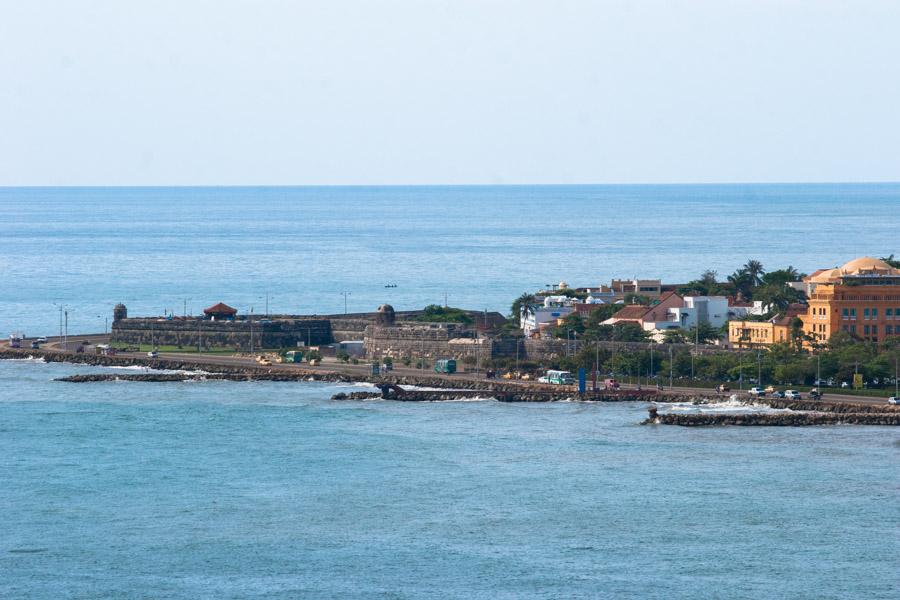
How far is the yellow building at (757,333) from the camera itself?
113 metres

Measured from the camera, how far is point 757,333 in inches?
4550

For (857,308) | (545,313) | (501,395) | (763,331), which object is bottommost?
(501,395)

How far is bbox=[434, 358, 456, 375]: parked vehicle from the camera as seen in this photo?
112 metres

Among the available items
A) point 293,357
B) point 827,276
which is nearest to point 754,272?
point 827,276

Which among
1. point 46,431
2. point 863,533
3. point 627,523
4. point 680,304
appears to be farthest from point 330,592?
point 680,304

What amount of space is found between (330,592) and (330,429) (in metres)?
33.8

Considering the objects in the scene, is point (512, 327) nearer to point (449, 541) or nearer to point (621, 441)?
point (621, 441)

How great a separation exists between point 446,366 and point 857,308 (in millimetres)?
25134

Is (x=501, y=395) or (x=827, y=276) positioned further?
(x=827, y=276)

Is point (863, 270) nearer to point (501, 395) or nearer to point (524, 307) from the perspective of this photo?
point (524, 307)

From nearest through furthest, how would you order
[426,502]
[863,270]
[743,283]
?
[426,502]
[863,270]
[743,283]

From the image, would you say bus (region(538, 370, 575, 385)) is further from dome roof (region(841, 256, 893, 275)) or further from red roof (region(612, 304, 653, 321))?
dome roof (region(841, 256, 893, 275))

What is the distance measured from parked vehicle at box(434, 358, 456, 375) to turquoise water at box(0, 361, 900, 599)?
15.2 meters

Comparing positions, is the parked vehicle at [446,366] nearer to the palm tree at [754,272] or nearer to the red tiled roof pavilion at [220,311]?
the red tiled roof pavilion at [220,311]
